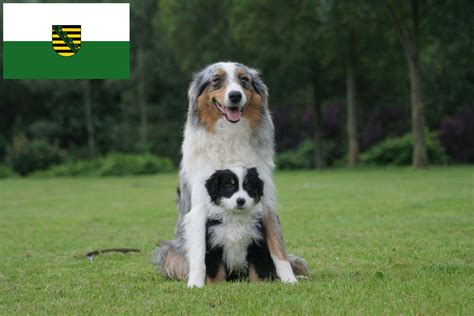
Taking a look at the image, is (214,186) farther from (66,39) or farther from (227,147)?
(66,39)

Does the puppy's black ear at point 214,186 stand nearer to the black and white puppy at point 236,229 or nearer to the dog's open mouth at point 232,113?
the black and white puppy at point 236,229

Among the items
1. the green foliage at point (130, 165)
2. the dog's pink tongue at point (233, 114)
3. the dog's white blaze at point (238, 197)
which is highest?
the dog's pink tongue at point (233, 114)

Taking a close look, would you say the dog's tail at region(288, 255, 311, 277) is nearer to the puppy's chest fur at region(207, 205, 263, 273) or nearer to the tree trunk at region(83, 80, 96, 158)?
the puppy's chest fur at region(207, 205, 263, 273)

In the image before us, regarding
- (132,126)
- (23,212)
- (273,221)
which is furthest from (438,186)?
(132,126)

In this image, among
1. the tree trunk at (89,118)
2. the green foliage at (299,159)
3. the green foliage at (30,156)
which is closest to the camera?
the green foliage at (30,156)

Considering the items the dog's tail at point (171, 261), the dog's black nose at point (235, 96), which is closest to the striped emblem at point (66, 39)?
the dog's tail at point (171, 261)

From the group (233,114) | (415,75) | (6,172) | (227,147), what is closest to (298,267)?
(227,147)

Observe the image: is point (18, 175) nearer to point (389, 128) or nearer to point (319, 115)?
point (319, 115)

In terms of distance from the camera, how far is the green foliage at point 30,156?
38219 mm

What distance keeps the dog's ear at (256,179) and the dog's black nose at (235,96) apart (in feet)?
2.12

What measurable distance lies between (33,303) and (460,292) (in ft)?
11.7

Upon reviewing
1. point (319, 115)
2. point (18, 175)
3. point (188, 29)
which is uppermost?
point (188, 29)

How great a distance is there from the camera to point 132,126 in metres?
48.1

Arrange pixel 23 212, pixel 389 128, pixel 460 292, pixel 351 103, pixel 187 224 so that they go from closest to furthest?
pixel 460 292 → pixel 187 224 → pixel 23 212 → pixel 351 103 → pixel 389 128
